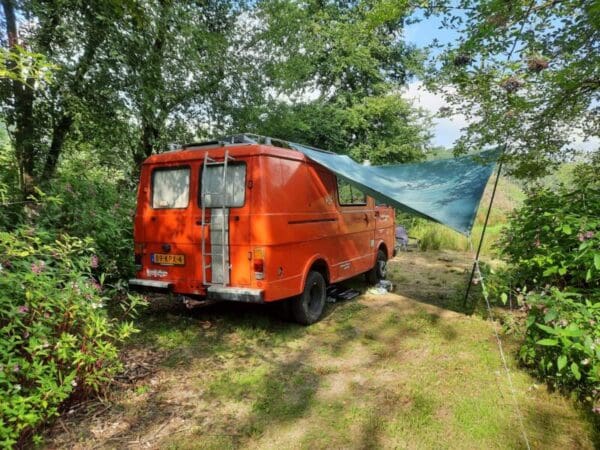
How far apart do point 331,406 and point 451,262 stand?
8.24 meters

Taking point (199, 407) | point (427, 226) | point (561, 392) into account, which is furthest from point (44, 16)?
point (427, 226)

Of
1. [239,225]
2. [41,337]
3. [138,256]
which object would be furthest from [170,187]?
[41,337]

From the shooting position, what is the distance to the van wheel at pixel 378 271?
753 centimetres

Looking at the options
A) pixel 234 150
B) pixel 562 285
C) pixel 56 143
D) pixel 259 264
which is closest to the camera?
pixel 562 285

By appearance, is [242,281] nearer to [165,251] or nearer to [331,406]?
[165,251]

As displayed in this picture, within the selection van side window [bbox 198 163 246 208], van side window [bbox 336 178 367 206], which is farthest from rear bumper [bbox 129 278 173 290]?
van side window [bbox 336 178 367 206]

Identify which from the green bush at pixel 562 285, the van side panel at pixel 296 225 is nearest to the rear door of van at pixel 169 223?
the van side panel at pixel 296 225

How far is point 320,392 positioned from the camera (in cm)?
344

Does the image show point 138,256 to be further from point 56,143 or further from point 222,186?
point 56,143

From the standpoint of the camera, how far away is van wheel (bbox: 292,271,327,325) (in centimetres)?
502

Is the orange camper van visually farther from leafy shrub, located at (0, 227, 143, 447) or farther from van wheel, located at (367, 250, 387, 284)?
van wheel, located at (367, 250, 387, 284)

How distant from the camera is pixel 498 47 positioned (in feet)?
15.8

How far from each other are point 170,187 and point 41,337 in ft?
8.95

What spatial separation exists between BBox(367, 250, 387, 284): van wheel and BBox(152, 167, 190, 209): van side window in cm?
416
